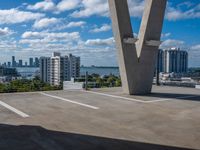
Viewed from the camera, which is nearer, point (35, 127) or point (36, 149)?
point (36, 149)

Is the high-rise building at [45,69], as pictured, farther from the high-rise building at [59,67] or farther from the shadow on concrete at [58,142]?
the shadow on concrete at [58,142]

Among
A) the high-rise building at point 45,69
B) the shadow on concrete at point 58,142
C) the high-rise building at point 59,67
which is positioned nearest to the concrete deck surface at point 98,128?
the shadow on concrete at point 58,142

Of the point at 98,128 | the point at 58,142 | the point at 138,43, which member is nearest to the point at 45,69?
the point at 138,43

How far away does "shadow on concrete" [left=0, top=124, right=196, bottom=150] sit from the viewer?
13.6ft

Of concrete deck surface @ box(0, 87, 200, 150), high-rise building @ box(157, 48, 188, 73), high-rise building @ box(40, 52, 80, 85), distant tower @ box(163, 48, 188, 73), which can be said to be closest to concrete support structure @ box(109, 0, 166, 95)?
concrete deck surface @ box(0, 87, 200, 150)

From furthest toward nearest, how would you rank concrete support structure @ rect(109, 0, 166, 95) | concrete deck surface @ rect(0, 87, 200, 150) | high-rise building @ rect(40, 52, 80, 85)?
high-rise building @ rect(40, 52, 80, 85), concrete support structure @ rect(109, 0, 166, 95), concrete deck surface @ rect(0, 87, 200, 150)

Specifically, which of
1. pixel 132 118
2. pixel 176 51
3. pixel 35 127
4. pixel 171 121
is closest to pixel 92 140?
pixel 35 127

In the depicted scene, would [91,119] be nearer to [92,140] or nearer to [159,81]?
[92,140]

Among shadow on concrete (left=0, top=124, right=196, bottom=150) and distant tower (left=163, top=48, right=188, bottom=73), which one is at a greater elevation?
distant tower (left=163, top=48, right=188, bottom=73)

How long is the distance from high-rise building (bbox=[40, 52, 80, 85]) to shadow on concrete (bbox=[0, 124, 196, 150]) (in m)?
58.4

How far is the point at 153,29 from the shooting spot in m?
11.9

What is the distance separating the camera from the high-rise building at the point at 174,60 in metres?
34.2

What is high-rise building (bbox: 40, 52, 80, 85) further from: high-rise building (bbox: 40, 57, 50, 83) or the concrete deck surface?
the concrete deck surface

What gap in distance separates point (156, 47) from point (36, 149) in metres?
9.47
